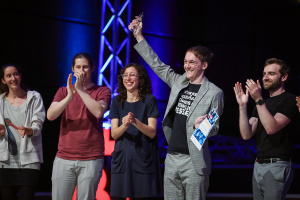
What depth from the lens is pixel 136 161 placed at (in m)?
2.93

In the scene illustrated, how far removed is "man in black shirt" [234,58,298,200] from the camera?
9.05ft

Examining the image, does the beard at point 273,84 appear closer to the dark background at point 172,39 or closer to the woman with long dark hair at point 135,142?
the woman with long dark hair at point 135,142

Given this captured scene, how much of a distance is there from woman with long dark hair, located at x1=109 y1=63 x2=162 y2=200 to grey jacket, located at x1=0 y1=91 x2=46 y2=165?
0.64 meters

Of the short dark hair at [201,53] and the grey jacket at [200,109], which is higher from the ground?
the short dark hair at [201,53]

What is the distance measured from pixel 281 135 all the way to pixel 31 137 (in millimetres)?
1820

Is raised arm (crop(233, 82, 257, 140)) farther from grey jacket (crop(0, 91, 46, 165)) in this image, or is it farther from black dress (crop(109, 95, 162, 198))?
grey jacket (crop(0, 91, 46, 165))

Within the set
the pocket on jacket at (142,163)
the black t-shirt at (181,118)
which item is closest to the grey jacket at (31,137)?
the pocket on jacket at (142,163)

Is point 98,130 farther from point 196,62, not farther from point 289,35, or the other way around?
point 289,35

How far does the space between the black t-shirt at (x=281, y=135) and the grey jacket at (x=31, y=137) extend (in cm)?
164

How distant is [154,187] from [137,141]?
0.34 m

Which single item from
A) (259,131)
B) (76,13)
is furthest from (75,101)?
(76,13)

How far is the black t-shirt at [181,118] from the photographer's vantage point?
2.83 metres

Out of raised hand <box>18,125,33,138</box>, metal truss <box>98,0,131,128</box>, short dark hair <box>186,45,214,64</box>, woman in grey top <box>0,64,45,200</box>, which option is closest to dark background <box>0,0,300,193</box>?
metal truss <box>98,0,131,128</box>

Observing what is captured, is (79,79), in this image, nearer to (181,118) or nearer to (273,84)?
(181,118)
